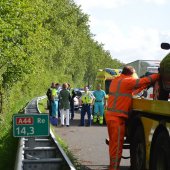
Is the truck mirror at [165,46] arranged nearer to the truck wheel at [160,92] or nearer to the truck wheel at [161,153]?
the truck wheel at [160,92]

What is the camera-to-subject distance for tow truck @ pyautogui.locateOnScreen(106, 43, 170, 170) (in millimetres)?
7281

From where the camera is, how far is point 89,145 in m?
14.9

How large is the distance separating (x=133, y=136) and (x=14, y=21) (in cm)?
841

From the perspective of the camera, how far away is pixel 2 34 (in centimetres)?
1495

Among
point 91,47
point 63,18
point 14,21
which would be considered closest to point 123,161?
point 14,21

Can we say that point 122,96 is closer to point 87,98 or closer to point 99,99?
point 99,99

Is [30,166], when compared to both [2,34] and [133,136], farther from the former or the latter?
[2,34]

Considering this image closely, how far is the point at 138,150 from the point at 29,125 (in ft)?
6.44

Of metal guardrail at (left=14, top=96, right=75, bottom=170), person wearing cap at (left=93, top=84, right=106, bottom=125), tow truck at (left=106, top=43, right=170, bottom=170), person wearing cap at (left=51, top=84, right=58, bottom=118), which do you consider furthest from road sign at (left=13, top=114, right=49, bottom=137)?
person wearing cap at (left=51, top=84, right=58, bottom=118)

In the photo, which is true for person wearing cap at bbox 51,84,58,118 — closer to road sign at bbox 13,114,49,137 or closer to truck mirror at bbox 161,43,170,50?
road sign at bbox 13,114,49,137

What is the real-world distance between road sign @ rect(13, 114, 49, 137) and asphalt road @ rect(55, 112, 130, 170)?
183 centimetres

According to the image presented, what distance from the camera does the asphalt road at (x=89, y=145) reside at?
37.3ft

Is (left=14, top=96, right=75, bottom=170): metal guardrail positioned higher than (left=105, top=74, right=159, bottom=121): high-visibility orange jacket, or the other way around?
(left=105, top=74, right=159, bottom=121): high-visibility orange jacket

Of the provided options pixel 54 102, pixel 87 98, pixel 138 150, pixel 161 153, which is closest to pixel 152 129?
pixel 161 153
